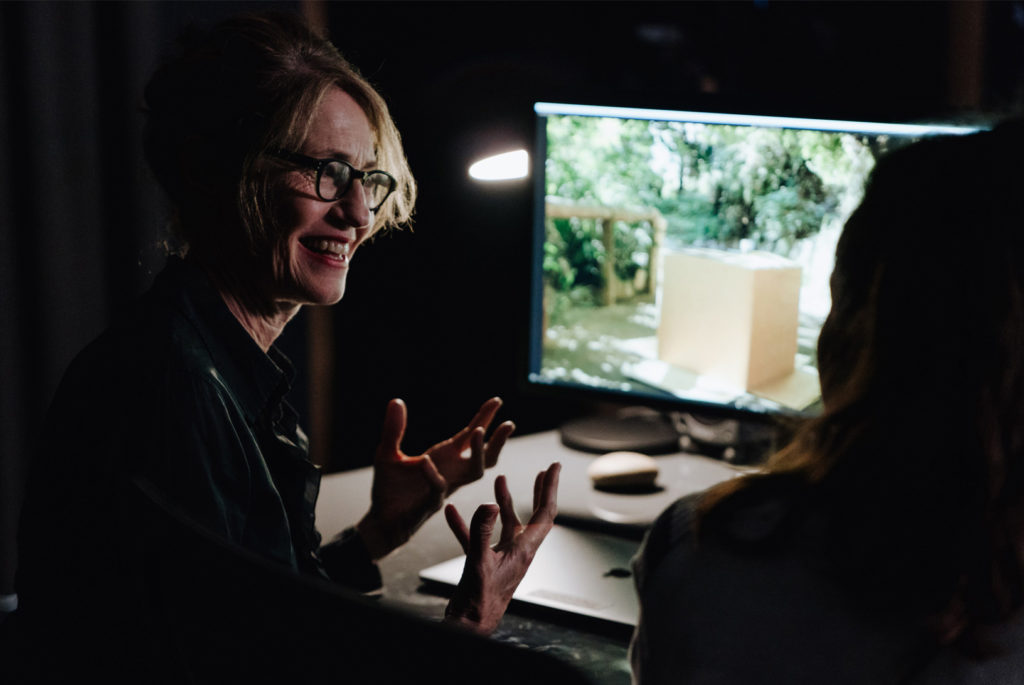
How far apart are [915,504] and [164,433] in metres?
0.63

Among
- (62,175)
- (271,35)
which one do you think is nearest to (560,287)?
(271,35)

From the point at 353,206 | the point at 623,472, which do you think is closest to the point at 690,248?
the point at 623,472

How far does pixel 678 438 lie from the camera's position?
167 centimetres

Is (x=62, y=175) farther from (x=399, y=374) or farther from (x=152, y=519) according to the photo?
(x=152, y=519)

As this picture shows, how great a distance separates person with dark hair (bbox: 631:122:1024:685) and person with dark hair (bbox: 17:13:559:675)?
30cm

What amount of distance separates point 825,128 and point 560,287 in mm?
418

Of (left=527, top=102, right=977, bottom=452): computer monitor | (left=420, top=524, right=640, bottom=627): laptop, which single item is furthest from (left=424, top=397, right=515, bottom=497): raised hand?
(left=527, top=102, right=977, bottom=452): computer monitor

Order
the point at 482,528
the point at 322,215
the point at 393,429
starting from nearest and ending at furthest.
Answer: the point at 482,528 < the point at 322,215 < the point at 393,429

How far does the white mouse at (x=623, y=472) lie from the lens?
4.74 feet

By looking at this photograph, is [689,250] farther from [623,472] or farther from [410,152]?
[410,152]

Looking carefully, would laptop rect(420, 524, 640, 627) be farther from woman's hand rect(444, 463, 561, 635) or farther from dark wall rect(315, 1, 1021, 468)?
dark wall rect(315, 1, 1021, 468)

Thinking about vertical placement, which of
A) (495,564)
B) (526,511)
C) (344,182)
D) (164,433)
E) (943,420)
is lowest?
(526,511)

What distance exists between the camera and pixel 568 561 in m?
1.19

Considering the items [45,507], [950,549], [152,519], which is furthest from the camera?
[45,507]
